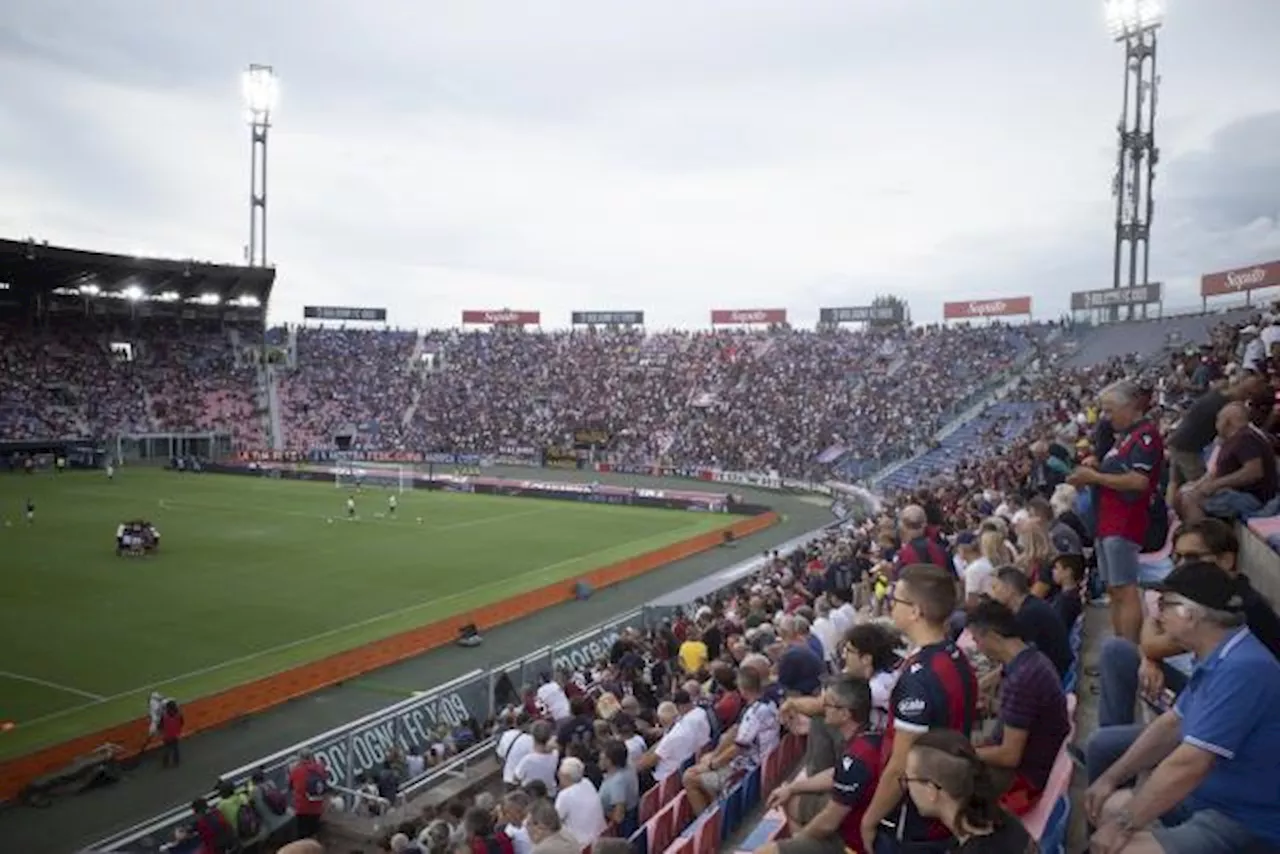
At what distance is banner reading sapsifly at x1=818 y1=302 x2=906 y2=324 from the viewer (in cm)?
7481

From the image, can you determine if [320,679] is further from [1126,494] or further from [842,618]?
[1126,494]

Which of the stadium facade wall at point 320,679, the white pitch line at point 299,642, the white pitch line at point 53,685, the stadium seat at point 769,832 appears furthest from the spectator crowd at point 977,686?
the white pitch line at point 53,685

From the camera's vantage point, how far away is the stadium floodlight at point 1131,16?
137 feet

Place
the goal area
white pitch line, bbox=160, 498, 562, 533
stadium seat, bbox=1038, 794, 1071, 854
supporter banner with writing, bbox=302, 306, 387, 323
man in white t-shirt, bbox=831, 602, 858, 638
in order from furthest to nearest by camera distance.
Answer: supporter banner with writing, bbox=302, 306, 387, 323, the goal area, white pitch line, bbox=160, 498, 562, 533, man in white t-shirt, bbox=831, 602, 858, 638, stadium seat, bbox=1038, 794, 1071, 854

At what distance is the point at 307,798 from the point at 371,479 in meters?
47.1

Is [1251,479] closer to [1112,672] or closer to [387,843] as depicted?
[1112,672]

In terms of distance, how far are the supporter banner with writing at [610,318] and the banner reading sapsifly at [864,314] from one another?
61.9 ft

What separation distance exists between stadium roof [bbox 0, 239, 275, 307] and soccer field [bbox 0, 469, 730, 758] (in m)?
13.8

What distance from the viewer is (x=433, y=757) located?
1445 cm

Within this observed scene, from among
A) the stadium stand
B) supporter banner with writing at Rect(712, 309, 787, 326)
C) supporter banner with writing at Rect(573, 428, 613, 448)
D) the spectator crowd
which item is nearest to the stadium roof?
the stadium stand

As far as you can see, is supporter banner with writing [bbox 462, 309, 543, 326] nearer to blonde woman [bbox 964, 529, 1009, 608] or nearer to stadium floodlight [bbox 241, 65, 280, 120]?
stadium floodlight [bbox 241, 65, 280, 120]

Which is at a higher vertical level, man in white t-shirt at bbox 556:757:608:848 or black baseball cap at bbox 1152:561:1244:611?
black baseball cap at bbox 1152:561:1244:611

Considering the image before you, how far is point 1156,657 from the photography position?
5.37 m

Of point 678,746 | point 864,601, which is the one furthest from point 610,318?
point 678,746
